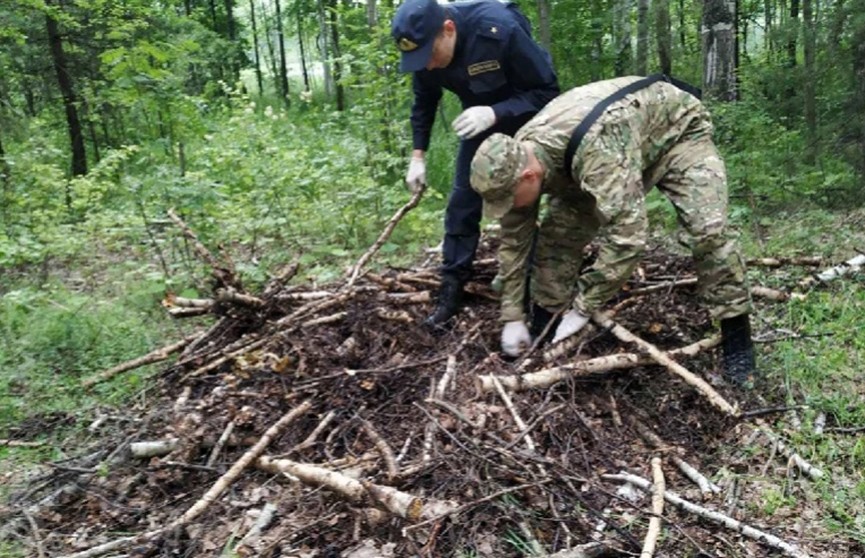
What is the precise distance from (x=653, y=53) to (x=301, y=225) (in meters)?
8.48

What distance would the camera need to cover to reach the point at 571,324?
10.6 feet

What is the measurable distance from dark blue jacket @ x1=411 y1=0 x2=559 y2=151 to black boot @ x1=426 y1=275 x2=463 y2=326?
0.90m

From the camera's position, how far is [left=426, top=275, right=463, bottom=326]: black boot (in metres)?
3.77

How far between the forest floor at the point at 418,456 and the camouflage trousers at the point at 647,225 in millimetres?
312

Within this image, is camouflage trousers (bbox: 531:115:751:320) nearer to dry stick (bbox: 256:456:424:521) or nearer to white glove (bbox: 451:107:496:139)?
white glove (bbox: 451:107:496:139)

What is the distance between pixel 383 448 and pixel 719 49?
482 centimetres

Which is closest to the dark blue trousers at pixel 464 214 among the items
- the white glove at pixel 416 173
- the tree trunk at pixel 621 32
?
the white glove at pixel 416 173

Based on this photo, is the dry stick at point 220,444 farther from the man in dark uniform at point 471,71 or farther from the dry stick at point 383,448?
the man in dark uniform at point 471,71

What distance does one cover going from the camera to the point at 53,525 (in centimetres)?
274

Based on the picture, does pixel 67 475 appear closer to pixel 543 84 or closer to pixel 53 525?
pixel 53 525

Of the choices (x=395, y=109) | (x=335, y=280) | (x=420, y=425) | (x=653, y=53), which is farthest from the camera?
(x=653, y=53)

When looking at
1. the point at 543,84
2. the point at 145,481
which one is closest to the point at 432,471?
the point at 145,481

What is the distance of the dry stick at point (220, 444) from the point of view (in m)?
2.93

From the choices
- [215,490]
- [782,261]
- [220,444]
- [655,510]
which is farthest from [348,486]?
[782,261]
